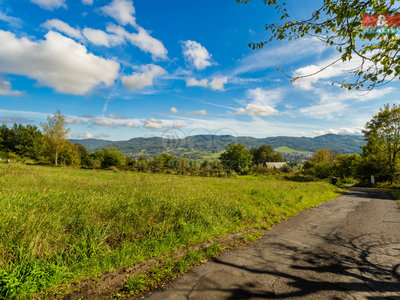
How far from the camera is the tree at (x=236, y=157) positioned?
54694mm

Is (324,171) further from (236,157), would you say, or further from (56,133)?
(56,133)

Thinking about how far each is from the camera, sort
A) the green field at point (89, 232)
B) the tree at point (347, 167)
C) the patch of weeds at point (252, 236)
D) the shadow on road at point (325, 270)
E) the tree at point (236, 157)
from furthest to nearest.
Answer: the tree at point (236, 157) → the tree at point (347, 167) → the patch of weeds at point (252, 236) → the shadow on road at point (325, 270) → the green field at point (89, 232)

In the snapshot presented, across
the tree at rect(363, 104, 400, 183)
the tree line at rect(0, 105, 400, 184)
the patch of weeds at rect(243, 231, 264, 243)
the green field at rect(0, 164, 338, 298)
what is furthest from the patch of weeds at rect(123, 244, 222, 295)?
the tree at rect(363, 104, 400, 183)

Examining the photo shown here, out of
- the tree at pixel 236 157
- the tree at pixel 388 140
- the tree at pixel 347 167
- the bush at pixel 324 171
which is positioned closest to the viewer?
the tree at pixel 388 140

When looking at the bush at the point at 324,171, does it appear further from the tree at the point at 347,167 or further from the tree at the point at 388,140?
the tree at the point at 388,140

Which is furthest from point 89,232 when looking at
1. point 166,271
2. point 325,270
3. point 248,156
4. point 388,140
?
point 248,156

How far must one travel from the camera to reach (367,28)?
4.21 metres

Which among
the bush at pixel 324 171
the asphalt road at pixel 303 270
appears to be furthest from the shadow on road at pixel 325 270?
the bush at pixel 324 171

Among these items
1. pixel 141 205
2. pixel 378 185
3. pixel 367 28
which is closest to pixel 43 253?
pixel 141 205

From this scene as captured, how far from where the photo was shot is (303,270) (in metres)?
3.96

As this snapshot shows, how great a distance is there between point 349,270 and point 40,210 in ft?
29.7

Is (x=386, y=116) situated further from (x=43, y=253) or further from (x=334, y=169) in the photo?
(x=43, y=253)

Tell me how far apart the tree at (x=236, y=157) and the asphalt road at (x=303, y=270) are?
45987 mm

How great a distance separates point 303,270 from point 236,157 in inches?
2281
